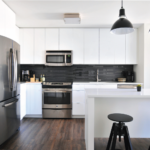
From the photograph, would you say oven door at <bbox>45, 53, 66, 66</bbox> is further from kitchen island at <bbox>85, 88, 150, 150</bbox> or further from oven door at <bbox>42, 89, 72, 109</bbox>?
kitchen island at <bbox>85, 88, 150, 150</bbox>

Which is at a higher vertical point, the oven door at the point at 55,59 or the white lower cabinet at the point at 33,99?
the oven door at the point at 55,59

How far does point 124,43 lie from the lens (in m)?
4.11

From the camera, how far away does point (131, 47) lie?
4.11 metres

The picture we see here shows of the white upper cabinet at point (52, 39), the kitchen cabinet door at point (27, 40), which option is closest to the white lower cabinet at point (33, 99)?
the kitchen cabinet door at point (27, 40)

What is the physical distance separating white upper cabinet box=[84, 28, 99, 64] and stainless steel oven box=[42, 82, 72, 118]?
98 cm

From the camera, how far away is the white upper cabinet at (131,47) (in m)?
4.11

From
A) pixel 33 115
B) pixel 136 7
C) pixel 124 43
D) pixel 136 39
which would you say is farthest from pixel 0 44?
pixel 136 39

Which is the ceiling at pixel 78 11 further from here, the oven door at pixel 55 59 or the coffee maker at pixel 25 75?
the coffee maker at pixel 25 75

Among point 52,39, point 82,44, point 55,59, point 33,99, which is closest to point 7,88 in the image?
point 33,99

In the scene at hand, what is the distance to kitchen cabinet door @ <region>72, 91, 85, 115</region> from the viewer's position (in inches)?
150

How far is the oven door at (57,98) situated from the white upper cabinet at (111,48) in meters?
1.41

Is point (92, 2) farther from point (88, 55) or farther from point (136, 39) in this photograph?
point (136, 39)

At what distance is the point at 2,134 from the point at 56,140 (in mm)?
906

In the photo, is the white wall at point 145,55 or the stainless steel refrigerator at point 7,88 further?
the white wall at point 145,55
